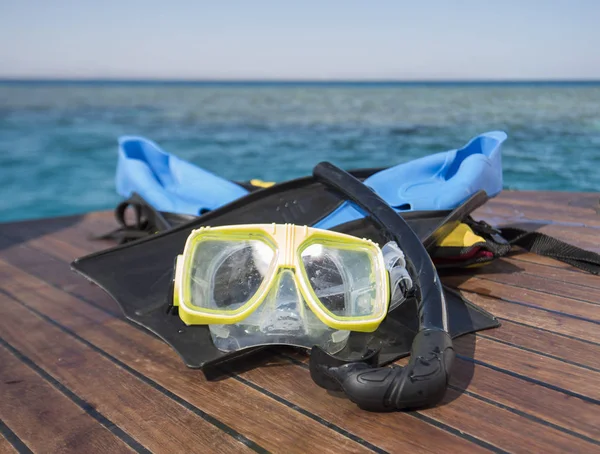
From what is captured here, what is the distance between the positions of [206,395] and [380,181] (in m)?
1.18

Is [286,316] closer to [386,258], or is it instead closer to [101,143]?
[386,258]

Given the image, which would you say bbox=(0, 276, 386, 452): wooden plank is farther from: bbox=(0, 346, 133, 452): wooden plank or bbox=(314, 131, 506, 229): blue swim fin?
bbox=(314, 131, 506, 229): blue swim fin

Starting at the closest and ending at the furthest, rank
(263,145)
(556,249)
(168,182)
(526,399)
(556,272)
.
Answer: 1. (526,399)
2. (556,272)
3. (556,249)
4. (168,182)
5. (263,145)

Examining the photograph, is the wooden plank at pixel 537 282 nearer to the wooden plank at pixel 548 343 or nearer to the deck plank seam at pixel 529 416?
the wooden plank at pixel 548 343

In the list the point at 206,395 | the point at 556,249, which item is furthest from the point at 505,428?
the point at 556,249

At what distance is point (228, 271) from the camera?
4.60ft

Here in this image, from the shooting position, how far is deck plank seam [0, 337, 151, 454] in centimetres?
109

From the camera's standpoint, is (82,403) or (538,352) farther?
(538,352)

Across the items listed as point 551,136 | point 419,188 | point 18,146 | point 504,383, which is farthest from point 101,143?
point 504,383

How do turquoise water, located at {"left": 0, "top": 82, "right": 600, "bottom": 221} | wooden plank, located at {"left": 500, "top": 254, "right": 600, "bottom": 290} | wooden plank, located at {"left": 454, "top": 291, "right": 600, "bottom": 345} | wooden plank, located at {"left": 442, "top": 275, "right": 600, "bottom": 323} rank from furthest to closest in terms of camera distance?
turquoise water, located at {"left": 0, "top": 82, "right": 600, "bottom": 221}
wooden plank, located at {"left": 500, "top": 254, "right": 600, "bottom": 290}
wooden plank, located at {"left": 442, "top": 275, "right": 600, "bottom": 323}
wooden plank, located at {"left": 454, "top": 291, "right": 600, "bottom": 345}

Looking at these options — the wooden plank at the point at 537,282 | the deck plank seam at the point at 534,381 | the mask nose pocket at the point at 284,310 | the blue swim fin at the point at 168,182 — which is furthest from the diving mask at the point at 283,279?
the blue swim fin at the point at 168,182

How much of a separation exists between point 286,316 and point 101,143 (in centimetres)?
1206

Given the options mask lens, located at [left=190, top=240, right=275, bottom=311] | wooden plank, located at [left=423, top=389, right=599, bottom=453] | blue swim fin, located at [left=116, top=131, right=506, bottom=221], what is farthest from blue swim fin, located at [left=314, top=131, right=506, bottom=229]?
wooden plank, located at [left=423, top=389, right=599, bottom=453]

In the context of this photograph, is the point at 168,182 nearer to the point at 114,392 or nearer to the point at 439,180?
the point at 439,180
